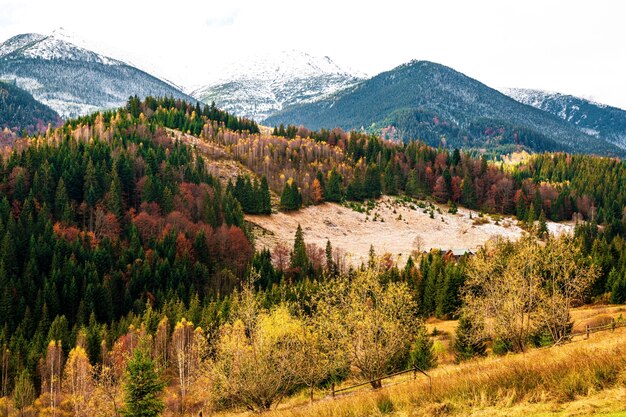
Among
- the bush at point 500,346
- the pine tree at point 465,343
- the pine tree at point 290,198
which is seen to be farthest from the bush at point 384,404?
the pine tree at point 290,198

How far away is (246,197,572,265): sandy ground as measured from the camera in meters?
161

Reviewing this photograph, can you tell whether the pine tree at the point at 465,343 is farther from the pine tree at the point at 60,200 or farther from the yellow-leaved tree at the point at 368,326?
the pine tree at the point at 60,200

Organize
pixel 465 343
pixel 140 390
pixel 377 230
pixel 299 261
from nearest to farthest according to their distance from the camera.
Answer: pixel 140 390
pixel 465 343
pixel 299 261
pixel 377 230

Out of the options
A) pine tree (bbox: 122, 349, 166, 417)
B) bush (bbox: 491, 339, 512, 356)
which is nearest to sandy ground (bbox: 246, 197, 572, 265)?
bush (bbox: 491, 339, 512, 356)

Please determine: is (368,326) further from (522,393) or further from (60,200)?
(60,200)

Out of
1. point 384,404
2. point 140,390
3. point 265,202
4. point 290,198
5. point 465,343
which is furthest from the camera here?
point 290,198

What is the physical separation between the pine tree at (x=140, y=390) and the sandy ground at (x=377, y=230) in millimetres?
102425

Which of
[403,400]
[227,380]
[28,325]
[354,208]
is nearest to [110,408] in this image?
[28,325]

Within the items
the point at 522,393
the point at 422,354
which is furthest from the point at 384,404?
the point at 422,354

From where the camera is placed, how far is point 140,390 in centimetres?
4675

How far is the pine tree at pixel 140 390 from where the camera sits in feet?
150

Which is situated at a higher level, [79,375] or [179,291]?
[179,291]

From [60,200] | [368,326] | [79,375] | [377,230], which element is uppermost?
[368,326]

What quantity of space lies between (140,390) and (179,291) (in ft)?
217
